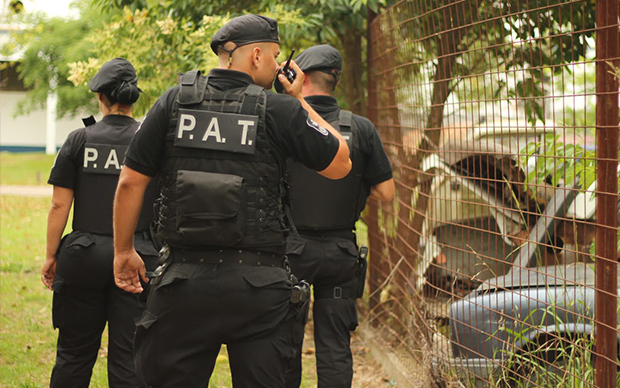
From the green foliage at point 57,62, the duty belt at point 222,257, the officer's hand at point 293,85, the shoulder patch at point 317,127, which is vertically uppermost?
the green foliage at point 57,62

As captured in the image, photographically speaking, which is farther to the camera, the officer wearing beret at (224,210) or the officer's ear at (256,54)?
the officer's ear at (256,54)

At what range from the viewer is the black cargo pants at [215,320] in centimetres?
292

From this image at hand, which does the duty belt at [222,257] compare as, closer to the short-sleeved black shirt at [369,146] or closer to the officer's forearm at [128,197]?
the officer's forearm at [128,197]

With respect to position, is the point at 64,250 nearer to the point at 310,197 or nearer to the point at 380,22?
the point at 310,197

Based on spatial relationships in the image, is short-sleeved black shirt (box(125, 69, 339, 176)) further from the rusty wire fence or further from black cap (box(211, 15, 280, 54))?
the rusty wire fence

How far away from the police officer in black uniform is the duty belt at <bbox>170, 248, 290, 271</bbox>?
1097 millimetres

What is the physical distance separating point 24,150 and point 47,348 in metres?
39.1

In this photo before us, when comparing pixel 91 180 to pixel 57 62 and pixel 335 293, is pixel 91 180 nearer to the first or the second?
pixel 335 293

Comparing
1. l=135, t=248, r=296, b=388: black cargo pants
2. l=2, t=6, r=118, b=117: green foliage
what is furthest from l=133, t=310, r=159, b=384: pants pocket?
l=2, t=6, r=118, b=117: green foliage

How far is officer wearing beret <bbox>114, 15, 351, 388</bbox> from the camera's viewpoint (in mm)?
2904

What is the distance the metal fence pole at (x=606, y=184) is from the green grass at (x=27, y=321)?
2826mm

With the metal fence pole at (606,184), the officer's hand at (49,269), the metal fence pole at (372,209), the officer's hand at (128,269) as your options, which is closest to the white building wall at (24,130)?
the metal fence pole at (372,209)

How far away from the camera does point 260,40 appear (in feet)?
10.0

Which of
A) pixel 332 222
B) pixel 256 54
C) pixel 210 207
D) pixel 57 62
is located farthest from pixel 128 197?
pixel 57 62
